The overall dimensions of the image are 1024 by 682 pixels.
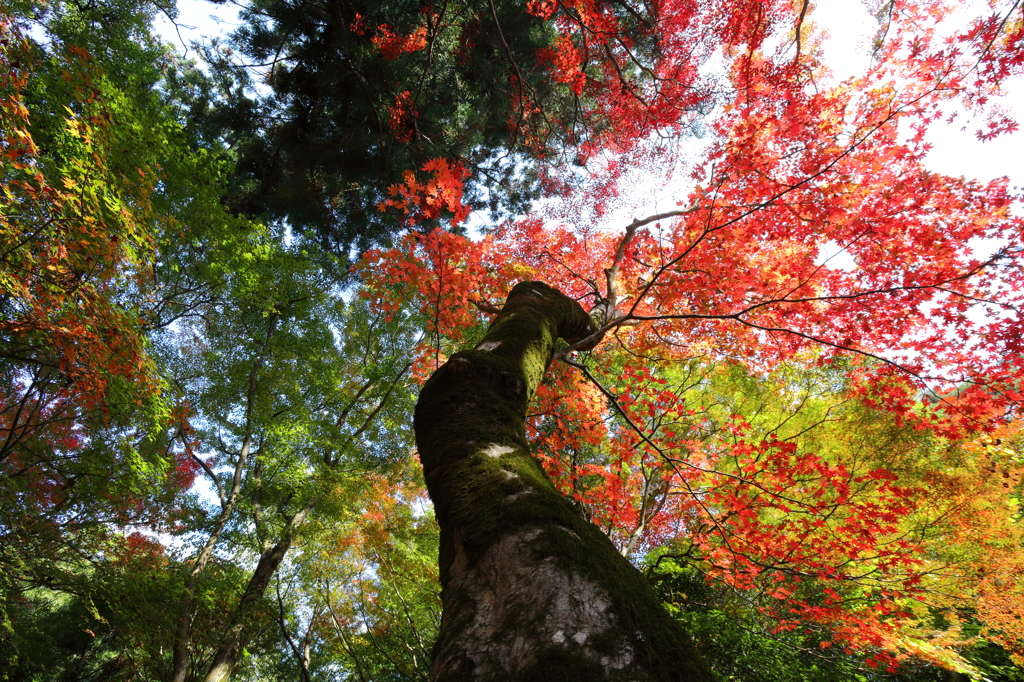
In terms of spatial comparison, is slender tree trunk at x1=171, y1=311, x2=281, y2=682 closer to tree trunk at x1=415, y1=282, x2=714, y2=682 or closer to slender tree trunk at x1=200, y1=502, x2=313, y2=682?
slender tree trunk at x1=200, y1=502, x2=313, y2=682

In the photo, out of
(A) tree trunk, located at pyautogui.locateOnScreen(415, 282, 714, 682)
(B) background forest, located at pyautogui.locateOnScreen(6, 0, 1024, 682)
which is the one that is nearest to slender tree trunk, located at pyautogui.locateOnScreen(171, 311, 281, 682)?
(B) background forest, located at pyautogui.locateOnScreen(6, 0, 1024, 682)

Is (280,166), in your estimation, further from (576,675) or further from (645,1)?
(576,675)

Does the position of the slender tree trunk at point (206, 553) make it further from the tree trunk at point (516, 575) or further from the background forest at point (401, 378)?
the tree trunk at point (516, 575)

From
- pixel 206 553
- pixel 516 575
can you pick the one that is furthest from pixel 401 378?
pixel 516 575

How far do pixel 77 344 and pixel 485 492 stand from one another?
5419 mm

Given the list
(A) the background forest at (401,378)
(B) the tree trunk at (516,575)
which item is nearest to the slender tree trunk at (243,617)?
(A) the background forest at (401,378)

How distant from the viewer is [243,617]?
24.5 ft

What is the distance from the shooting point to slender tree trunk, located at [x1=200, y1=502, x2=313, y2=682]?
7535mm

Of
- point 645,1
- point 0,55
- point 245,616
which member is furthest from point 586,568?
point 645,1

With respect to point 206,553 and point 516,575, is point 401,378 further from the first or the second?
point 516,575

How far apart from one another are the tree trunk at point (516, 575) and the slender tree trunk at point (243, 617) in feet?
25.1

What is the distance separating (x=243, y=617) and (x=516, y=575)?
8914 mm

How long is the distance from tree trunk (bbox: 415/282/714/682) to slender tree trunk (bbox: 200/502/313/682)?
764cm

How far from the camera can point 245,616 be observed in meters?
7.44
